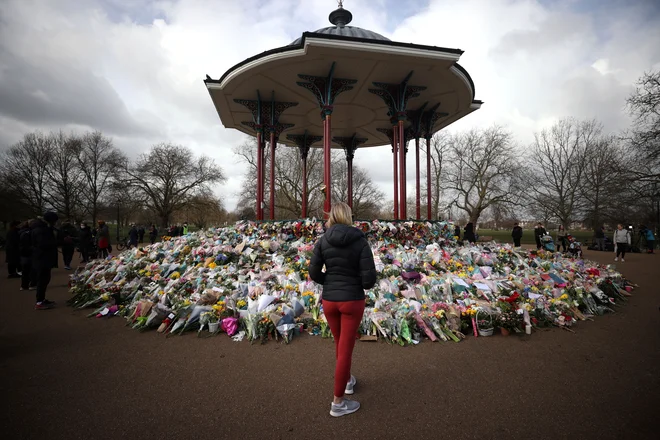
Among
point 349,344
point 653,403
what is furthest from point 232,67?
point 653,403

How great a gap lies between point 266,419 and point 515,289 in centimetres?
541

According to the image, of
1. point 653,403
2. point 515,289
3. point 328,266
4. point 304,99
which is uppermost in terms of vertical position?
point 304,99

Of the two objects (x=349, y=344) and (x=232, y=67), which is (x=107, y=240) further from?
(x=349, y=344)

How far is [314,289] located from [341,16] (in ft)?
38.5

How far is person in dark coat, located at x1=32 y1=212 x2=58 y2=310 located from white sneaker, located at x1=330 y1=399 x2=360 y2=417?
6582 mm

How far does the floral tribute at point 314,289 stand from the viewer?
456 centimetres

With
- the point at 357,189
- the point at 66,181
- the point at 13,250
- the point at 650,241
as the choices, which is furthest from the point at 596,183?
the point at 66,181

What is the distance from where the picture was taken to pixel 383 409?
2.64 meters

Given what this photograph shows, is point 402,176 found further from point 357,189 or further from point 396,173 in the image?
point 357,189

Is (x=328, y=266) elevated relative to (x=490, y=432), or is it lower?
elevated

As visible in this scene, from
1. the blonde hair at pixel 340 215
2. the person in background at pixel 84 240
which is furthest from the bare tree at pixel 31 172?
the blonde hair at pixel 340 215

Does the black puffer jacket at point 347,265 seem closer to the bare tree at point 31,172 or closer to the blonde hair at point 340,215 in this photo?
the blonde hair at point 340,215

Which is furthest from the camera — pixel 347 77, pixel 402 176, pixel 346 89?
pixel 402 176

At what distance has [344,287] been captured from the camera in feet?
8.32
